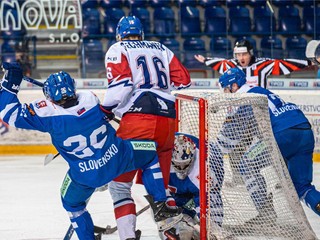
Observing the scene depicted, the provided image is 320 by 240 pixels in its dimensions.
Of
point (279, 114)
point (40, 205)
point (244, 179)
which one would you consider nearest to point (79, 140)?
point (244, 179)

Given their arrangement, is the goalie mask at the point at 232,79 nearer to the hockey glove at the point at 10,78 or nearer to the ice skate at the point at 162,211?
the ice skate at the point at 162,211

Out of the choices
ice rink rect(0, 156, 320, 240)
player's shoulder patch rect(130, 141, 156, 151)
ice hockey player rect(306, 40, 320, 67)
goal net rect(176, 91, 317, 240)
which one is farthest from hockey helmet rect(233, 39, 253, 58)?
player's shoulder patch rect(130, 141, 156, 151)

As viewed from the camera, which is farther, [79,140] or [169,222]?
[169,222]

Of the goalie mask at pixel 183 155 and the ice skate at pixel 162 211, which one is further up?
the goalie mask at pixel 183 155

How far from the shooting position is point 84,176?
3820 millimetres

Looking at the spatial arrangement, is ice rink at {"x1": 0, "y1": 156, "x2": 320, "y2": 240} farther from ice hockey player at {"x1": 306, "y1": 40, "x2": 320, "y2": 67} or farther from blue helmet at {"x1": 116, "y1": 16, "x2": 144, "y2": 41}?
blue helmet at {"x1": 116, "y1": 16, "x2": 144, "y2": 41}

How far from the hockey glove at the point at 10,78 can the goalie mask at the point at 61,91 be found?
166mm

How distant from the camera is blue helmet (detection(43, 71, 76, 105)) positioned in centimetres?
378

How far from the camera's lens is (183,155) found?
14.0ft

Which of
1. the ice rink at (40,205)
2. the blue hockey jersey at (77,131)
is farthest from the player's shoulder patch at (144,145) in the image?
the ice rink at (40,205)

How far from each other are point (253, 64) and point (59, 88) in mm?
2622

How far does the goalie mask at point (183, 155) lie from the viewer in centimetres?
427

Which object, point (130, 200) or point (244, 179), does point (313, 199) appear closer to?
point (244, 179)

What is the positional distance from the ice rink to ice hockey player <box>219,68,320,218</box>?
1.06ft
